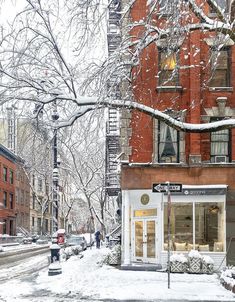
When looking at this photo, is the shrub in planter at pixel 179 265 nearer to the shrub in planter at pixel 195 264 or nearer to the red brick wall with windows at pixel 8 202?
the shrub in planter at pixel 195 264

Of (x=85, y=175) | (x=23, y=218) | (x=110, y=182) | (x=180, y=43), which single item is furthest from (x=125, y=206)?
(x=23, y=218)

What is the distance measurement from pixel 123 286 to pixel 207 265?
5171 mm

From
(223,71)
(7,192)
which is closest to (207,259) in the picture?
(223,71)

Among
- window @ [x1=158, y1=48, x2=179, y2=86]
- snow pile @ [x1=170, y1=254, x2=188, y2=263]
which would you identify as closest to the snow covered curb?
snow pile @ [x1=170, y1=254, x2=188, y2=263]

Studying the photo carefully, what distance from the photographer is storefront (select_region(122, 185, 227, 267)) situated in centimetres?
2245

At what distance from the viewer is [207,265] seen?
2022 cm

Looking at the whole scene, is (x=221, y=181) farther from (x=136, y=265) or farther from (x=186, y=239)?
(x=136, y=265)

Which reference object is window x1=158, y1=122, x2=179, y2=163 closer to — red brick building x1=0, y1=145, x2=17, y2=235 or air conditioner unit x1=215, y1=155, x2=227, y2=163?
air conditioner unit x1=215, y1=155, x2=227, y2=163

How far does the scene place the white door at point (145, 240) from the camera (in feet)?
75.7

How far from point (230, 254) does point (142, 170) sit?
16.7 ft

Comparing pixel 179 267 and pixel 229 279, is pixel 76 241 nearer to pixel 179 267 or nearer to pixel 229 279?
pixel 179 267

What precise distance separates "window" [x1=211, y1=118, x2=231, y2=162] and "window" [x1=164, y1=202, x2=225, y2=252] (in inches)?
79.4

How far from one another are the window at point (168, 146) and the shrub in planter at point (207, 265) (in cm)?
466

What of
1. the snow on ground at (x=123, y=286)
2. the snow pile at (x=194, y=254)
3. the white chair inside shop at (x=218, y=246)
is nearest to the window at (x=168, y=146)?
the white chair inside shop at (x=218, y=246)
